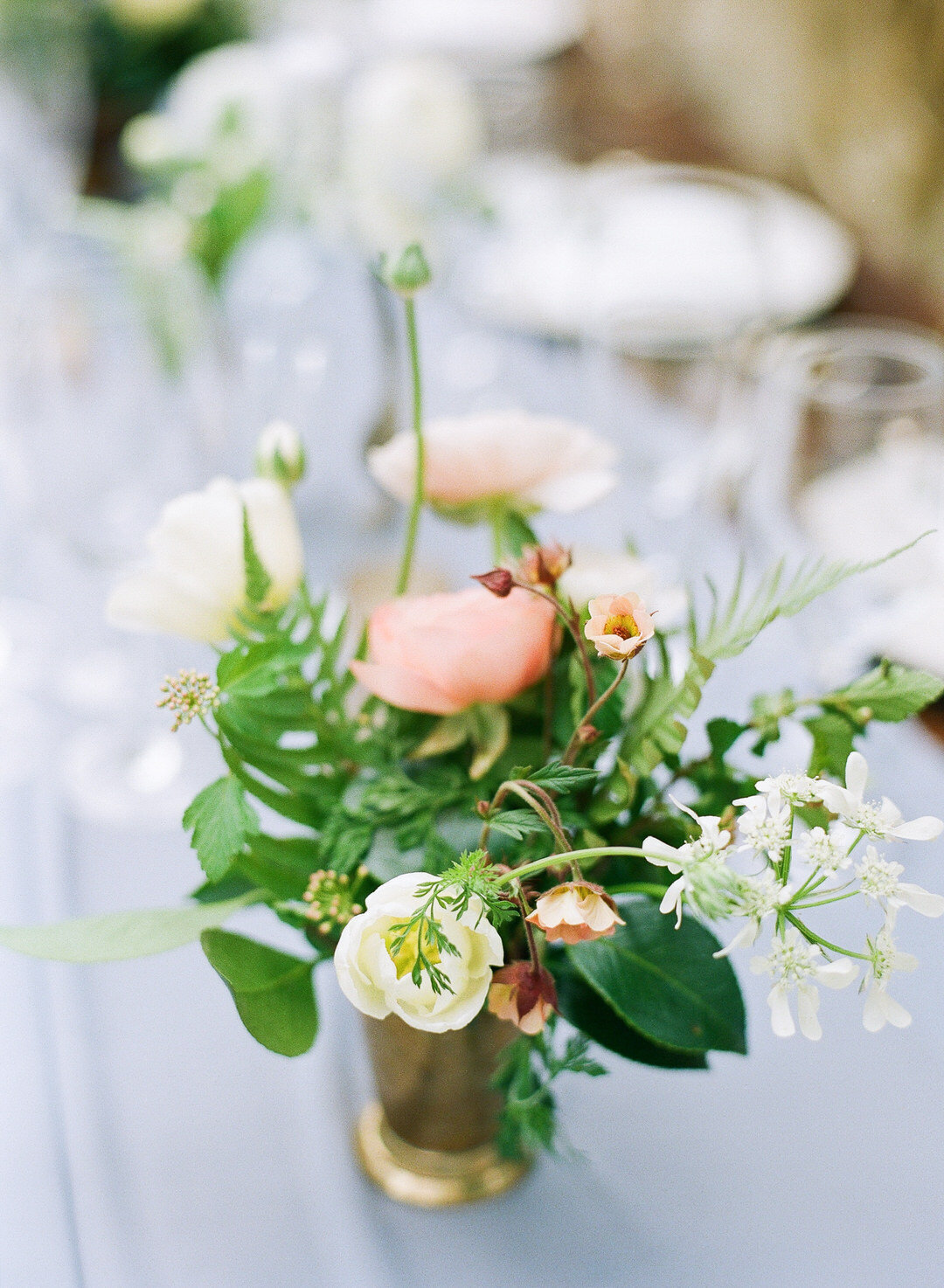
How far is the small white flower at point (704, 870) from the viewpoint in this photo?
0.21m

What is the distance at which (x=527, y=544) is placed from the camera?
35 centimetres

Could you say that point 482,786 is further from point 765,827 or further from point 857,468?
point 857,468

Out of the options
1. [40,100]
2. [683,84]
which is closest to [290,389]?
[40,100]

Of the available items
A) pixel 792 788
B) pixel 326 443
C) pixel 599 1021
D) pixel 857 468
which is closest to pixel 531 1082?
pixel 599 1021

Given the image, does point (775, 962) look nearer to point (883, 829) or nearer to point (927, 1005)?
point (883, 829)

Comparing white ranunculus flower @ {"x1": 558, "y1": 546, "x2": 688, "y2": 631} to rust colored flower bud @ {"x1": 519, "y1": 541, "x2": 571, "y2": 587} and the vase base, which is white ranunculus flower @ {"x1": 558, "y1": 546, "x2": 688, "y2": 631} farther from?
the vase base

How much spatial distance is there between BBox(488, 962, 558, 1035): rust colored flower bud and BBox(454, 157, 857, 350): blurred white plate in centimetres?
56

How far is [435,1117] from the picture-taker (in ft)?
1.19

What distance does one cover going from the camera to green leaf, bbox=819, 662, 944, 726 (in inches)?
11.4

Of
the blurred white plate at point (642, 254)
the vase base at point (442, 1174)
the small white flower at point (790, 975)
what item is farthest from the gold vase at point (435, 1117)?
the blurred white plate at point (642, 254)

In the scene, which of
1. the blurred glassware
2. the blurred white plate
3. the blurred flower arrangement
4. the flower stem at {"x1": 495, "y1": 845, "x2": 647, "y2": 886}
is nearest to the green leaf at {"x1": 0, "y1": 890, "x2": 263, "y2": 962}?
the blurred flower arrangement

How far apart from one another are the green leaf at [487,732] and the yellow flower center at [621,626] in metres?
0.07

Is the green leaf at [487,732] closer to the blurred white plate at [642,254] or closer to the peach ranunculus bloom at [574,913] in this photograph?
the peach ranunculus bloom at [574,913]

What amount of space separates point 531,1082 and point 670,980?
0.16ft
